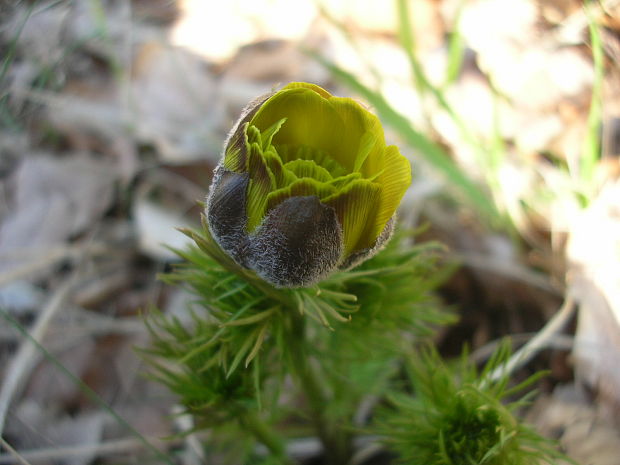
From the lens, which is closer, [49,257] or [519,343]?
[519,343]

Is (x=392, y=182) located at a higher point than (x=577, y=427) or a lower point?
higher

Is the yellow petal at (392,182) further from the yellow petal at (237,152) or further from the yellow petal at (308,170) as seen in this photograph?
the yellow petal at (237,152)

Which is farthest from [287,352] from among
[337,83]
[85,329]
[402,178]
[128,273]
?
[337,83]

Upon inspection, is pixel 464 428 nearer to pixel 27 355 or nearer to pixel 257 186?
pixel 257 186

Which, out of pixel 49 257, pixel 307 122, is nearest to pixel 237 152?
pixel 307 122

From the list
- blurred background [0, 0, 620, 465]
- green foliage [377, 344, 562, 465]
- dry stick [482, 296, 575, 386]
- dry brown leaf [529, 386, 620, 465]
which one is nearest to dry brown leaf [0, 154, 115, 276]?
blurred background [0, 0, 620, 465]

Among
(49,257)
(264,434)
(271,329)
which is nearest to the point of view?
(271,329)
